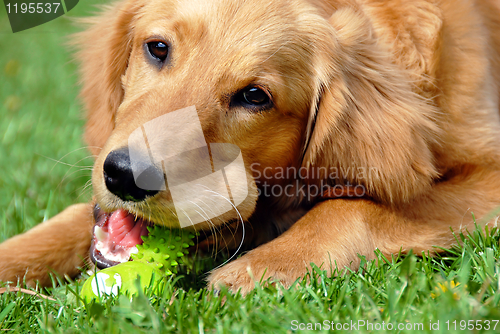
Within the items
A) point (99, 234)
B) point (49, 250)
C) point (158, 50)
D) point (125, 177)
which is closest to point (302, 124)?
point (158, 50)

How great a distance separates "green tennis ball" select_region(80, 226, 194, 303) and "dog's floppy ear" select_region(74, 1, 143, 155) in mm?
781

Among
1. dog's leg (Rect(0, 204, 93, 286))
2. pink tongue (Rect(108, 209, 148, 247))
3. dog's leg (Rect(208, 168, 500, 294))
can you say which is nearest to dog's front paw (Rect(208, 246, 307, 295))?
dog's leg (Rect(208, 168, 500, 294))

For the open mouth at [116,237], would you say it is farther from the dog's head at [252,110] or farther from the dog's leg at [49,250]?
the dog's leg at [49,250]

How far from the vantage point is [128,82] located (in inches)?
91.7

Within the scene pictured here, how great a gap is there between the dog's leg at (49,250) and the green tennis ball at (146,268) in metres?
0.40

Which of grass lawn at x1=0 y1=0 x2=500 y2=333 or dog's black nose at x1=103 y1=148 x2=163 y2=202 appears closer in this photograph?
grass lawn at x1=0 y1=0 x2=500 y2=333

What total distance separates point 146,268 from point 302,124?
0.95 m

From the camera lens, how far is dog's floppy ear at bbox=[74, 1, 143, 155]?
2475 millimetres

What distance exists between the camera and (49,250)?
2.21m

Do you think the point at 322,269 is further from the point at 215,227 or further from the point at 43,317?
the point at 43,317

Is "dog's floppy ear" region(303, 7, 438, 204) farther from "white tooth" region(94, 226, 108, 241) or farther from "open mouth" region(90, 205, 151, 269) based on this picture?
"white tooth" region(94, 226, 108, 241)

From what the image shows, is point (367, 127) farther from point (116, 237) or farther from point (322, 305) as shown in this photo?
point (116, 237)

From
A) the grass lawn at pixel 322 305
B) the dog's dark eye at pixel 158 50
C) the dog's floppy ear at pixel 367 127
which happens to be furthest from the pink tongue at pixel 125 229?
the dog's floppy ear at pixel 367 127

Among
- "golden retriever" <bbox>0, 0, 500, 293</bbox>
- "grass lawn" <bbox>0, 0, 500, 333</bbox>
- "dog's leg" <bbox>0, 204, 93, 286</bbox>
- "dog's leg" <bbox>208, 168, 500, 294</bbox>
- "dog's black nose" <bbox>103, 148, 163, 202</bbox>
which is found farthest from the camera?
"dog's leg" <bbox>0, 204, 93, 286</bbox>
